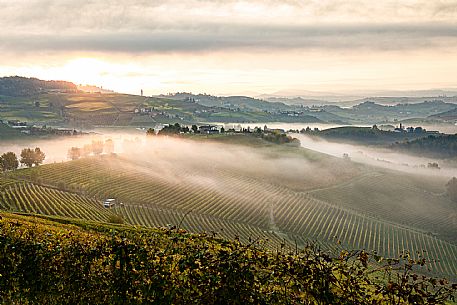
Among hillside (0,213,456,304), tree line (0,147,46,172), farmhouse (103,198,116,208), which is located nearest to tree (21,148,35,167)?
tree line (0,147,46,172)

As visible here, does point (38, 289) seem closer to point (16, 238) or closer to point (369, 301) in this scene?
point (16, 238)

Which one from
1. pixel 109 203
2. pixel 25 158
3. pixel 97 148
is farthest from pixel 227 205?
pixel 97 148

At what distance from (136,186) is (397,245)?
48217mm

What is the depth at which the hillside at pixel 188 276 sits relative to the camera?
24.5 feet

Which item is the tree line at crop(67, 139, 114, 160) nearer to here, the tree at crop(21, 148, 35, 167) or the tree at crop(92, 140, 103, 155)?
the tree at crop(92, 140, 103, 155)

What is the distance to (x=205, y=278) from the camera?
8.16 m

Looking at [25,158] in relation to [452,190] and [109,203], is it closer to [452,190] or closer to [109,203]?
[109,203]

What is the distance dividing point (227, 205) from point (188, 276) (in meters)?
76.8

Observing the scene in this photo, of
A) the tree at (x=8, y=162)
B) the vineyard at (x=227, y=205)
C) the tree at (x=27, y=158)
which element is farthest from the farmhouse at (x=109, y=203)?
the tree at (x=27, y=158)

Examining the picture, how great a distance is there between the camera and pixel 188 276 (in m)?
8.41

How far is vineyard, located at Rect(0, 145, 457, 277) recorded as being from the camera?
2660 inches

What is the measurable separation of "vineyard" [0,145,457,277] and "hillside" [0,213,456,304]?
46.7m

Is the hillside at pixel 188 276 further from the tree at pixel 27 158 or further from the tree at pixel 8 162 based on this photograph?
the tree at pixel 27 158

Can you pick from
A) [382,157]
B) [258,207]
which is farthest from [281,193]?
[382,157]
